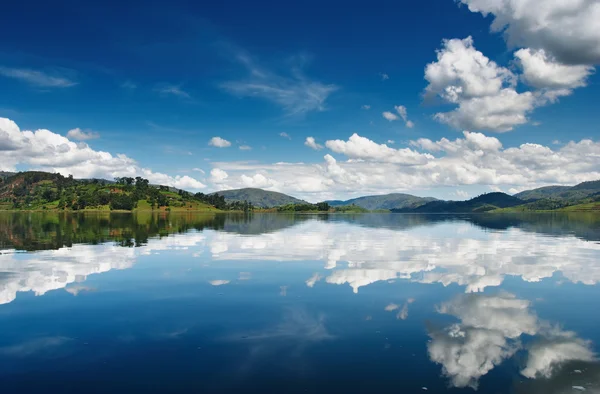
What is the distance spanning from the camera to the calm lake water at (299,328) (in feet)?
50.5

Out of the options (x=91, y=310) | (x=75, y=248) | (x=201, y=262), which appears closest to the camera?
(x=91, y=310)

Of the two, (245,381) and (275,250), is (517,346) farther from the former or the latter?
(275,250)

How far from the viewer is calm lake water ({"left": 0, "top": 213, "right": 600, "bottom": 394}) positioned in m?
15.4

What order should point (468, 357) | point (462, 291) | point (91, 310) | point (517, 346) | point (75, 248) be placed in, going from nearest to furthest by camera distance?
point (468, 357) < point (517, 346) < point (91, 310) < point (462, 291) < point (75, 248)

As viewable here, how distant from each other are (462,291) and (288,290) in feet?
45.1

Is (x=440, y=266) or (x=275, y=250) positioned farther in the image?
(x=275, y=250)

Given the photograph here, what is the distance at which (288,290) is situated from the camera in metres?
31.6

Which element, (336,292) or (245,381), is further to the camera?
(336,292)

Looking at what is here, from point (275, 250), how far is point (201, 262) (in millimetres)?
14898

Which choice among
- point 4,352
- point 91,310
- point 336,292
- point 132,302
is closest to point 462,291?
point 336,292

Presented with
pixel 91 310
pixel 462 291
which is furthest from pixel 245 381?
pixel 462 291

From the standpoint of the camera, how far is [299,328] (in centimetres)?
2191

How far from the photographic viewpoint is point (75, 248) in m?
58.8

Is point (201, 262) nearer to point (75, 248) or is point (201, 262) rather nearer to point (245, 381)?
point (75, 248)
